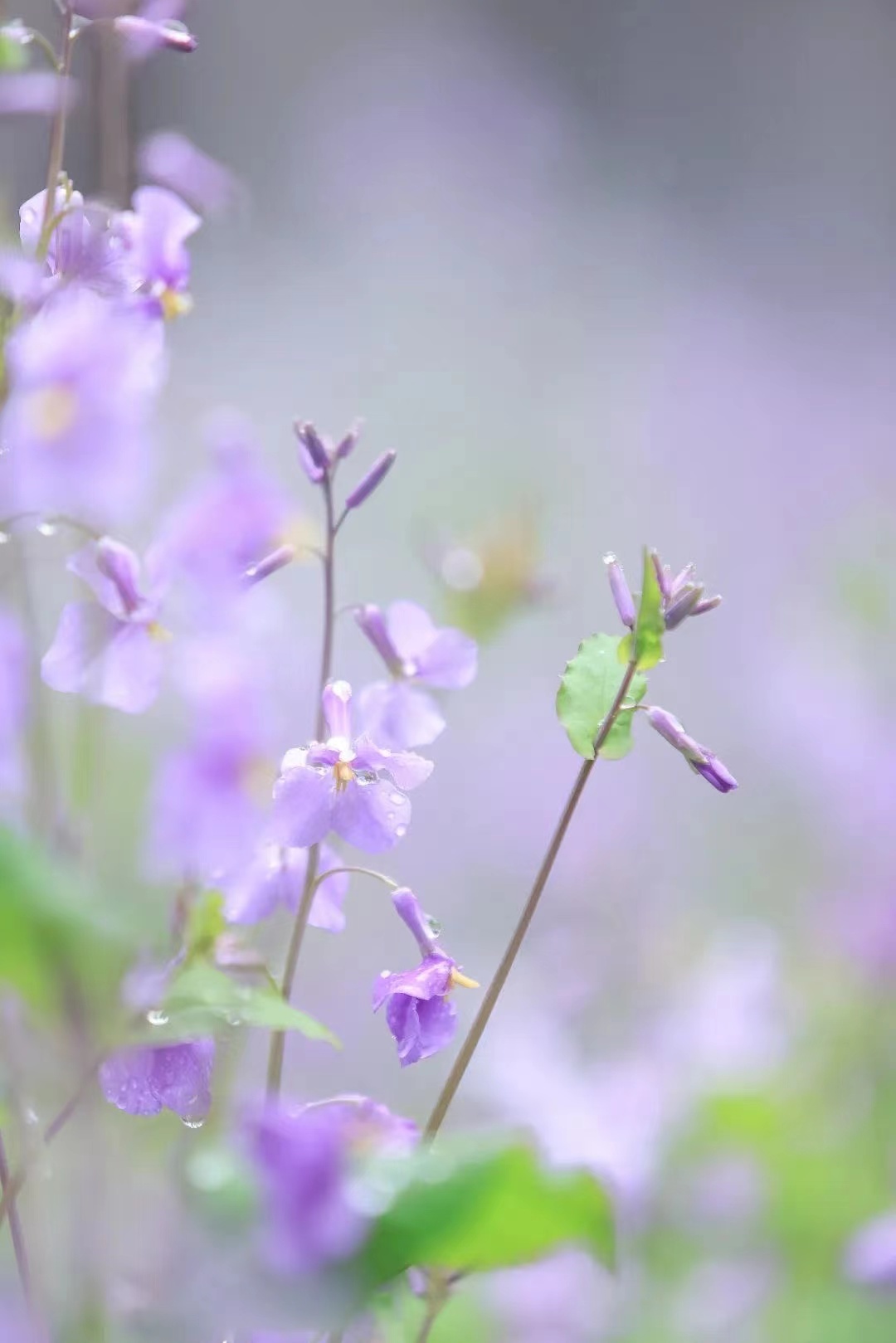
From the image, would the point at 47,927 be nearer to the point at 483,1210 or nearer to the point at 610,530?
the point at 483,1210

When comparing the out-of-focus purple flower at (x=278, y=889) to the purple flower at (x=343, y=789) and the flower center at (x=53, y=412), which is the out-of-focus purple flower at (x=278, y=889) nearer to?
the purple flower at (x=343, y=789)

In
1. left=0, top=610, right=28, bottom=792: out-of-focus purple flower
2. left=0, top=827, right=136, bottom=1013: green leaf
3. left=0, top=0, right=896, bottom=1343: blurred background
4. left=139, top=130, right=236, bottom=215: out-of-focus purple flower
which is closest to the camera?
left=0, top=827, right=136, bottom=1013: green leaf


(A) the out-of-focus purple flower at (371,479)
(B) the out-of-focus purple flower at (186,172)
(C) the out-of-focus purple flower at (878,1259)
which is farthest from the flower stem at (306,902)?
(C) the out-of-focus purple flower at (878,1259)

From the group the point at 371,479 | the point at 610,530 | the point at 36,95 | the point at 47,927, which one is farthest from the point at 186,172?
the point at 610,530

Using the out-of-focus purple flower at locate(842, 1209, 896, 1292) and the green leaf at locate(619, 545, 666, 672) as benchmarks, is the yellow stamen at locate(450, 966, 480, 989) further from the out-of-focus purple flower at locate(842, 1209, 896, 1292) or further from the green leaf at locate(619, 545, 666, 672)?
the out-of-focus purple flower at locate(842, 1209, 896, 1292)

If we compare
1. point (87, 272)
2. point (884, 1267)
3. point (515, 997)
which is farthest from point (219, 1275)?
point (515, 997)

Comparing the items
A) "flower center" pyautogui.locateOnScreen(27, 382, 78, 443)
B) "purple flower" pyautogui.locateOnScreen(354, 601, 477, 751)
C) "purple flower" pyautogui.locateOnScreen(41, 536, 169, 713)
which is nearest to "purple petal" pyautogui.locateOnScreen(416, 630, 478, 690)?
"purple flower" pyautogui.locateOnScreen(354, 601, 477, 751)
